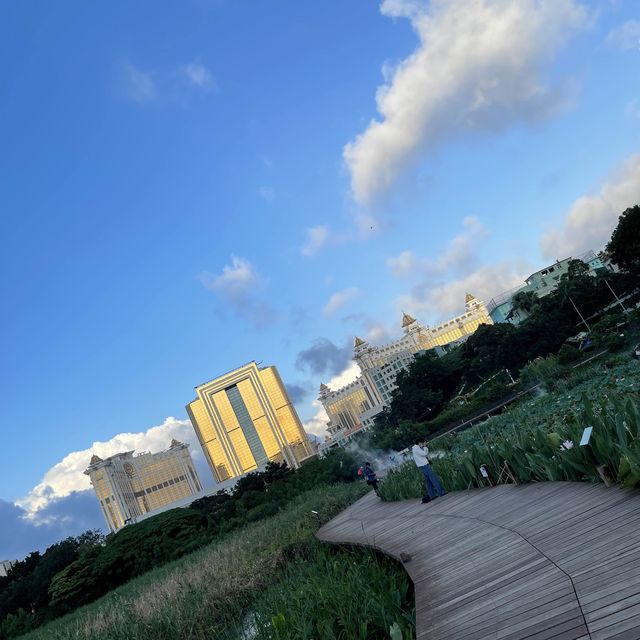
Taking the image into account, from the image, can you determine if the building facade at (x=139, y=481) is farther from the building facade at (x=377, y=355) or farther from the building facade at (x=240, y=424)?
the building facade at (x=377, y=355)

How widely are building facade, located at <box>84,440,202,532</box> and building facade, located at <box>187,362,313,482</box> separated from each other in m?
11.9

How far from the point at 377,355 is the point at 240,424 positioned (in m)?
39.2

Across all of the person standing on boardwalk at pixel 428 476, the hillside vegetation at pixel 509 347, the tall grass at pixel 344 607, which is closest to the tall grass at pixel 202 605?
the tall grass at pixel 344 607

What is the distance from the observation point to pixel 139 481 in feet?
455

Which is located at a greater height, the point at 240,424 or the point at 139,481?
the point at 240,424

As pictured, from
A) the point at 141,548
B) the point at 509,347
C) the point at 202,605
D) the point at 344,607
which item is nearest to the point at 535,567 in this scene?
the point at 344,607

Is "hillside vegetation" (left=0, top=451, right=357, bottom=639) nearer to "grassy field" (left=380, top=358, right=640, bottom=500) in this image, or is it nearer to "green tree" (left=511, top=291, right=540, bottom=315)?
"grassy field" (left=380, top=358, right=640, bottom=500)

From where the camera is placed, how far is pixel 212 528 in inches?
1331

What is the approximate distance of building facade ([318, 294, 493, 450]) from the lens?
135125 millimetres

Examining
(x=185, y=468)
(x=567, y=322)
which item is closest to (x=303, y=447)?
(x=185, y=468)

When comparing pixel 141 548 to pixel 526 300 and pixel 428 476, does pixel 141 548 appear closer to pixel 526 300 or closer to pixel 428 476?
pixel 428 476

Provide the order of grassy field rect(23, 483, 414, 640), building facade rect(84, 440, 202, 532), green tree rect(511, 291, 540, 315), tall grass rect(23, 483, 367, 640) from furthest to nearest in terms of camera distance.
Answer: building facade rect(84, 440, 202, 532)
green tree rect(511, 291, 540, 315)
tall grass rect(23, 483, 367, 640)
grassy field rect(23, 483, 414, 640)

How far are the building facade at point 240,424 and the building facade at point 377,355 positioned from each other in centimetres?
1386

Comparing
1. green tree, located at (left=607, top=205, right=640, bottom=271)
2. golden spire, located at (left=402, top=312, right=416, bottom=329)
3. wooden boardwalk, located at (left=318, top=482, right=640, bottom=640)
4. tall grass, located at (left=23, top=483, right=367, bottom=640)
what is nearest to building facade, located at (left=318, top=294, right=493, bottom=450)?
golden spire, located at (left=402, top=312, right=416, bottom=329)
